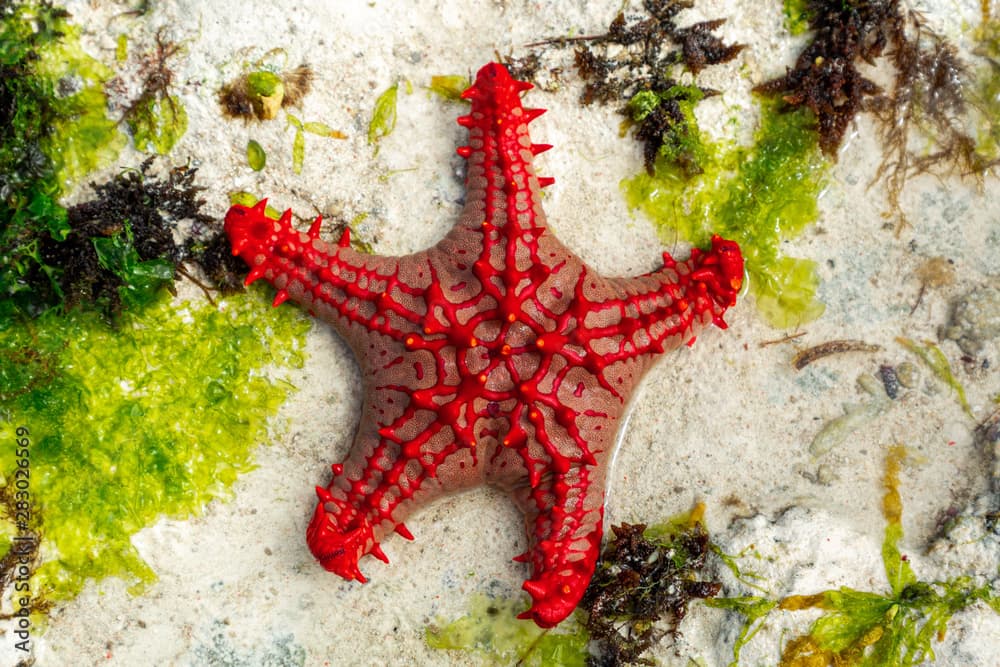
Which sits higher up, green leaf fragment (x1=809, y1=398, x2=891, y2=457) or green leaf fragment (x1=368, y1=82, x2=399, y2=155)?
green leaf fragment (x1=368, y1=82, x2=399, y2=155)

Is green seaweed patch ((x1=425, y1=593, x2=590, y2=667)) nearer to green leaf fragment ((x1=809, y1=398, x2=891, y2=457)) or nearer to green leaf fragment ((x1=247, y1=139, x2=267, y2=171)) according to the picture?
green leaf fragment ((x1=809, y1=398, x2=891, y2=457))

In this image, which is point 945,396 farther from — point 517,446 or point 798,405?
point 517,446

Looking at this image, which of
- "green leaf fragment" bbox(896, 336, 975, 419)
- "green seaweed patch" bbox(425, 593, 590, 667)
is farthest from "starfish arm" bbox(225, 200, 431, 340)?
"green leaf fragment" bbox(896, 336, 975, 419)

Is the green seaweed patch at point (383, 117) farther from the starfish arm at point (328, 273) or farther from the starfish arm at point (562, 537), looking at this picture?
the starfish arm at point (562, 537)

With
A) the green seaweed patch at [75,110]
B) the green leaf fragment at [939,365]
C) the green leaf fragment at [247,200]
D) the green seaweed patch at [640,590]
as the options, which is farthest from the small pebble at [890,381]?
the green seaweed patch at [75,110]

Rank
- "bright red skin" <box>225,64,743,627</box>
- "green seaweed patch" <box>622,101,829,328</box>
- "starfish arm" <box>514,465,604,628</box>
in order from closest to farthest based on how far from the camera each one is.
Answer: "bright red skin" <box>225,64,743,627</box>, "starfish arm" <box>514,465,604,628</box>, "green seaweed patch" <box>622,101,829,328</box>

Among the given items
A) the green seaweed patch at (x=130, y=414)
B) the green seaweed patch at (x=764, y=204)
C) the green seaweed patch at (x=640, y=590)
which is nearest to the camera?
the green seaweed patch at (x=640, y=590)

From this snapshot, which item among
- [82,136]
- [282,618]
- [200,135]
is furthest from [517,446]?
[82,136]

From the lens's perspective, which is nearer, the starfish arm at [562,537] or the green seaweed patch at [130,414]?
the starfish arm at [562,537]

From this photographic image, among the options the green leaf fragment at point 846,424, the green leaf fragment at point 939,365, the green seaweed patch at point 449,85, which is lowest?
the green leaf fragment at point 846,424
